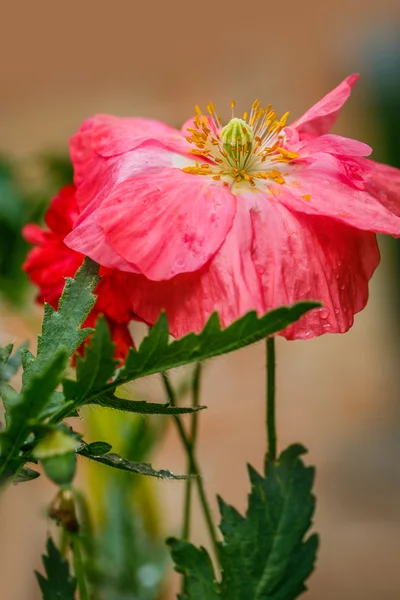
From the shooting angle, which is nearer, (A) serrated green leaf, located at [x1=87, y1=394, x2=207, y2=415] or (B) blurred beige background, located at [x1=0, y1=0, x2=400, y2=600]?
(A) serrated green leaf, located at [x1=87, y1=394, x2=207, y2=415]

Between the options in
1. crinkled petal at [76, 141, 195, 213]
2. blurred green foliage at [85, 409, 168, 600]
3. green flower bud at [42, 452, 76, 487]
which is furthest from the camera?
blurred green foliage at [85, 409, 168, 600]

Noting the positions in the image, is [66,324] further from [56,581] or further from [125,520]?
[125,520]

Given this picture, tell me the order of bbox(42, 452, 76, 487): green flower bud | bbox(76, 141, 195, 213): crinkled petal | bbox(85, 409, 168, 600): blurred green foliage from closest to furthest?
1. bbox(42, 452, 76, 487): green flower bud
2. bbox(76, 141, 195, 213): crinkled petal
3. bbox(85, 409, 168, 600): blurred green foliage

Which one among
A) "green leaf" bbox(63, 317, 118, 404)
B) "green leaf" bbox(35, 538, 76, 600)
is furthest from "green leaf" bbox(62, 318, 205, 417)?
"green leaf" bbox(35, 538, 76, 600)

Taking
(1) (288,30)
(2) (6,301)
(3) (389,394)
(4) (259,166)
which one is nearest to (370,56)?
(3) (389,394)

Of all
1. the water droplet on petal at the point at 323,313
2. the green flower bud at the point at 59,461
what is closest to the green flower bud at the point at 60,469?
the green flower bud at the point at 59,461

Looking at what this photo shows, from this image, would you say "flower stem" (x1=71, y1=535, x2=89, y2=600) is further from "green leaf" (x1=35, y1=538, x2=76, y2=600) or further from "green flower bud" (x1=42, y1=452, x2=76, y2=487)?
"green flower bud" (x1=42, y1=452, x2=76, y2=487)

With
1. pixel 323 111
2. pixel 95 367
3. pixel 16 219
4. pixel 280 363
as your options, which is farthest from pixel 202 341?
pixel 280 363
